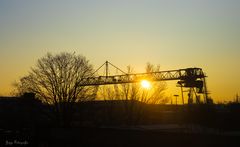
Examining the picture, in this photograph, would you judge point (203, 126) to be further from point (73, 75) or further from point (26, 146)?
point (26, 146)

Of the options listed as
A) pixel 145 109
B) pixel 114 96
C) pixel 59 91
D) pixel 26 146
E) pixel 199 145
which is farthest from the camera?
pixel 114 96

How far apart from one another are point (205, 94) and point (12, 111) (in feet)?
105

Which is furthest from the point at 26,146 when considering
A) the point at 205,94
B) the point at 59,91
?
the point at 205,94

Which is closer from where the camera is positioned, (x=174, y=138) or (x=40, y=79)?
(x=174, y=138)

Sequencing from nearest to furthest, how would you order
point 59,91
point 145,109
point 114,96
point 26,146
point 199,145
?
point 26,146 < point 199,145 < point 59,91 < point 145,109 < point 114,96

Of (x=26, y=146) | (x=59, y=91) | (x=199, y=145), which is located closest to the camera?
(x=26, y=146)

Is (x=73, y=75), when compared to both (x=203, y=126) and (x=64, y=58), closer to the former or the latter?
(x=64, y=58)

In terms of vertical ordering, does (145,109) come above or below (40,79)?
below

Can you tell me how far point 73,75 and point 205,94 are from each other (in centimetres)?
2055

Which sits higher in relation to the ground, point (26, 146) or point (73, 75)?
point (73, 75)

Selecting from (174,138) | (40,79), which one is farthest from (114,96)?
(174,138)

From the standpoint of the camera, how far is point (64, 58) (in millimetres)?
47375

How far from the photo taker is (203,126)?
156ft

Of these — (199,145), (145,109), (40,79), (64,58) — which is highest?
(64,58)
